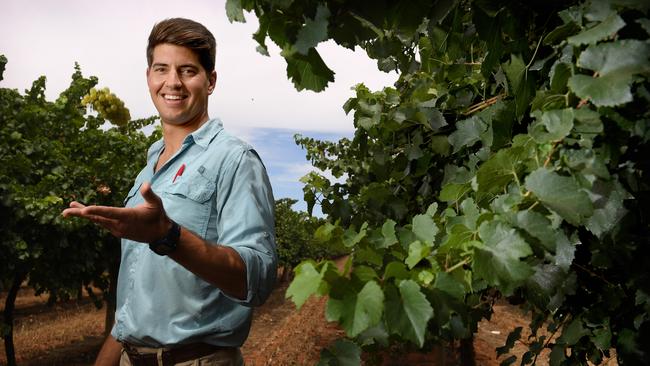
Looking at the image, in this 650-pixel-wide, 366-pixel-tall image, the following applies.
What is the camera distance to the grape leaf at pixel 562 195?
38.1 inches

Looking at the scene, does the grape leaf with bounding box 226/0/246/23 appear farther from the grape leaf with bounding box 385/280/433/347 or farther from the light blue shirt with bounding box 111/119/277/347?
the light blue shirt with bounding box 111/119/277/347

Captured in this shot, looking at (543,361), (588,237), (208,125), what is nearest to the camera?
(588,237)

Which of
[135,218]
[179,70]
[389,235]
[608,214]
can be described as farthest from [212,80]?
[608,214]

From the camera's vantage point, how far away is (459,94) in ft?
9.29

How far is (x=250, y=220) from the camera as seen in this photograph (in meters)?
1.97

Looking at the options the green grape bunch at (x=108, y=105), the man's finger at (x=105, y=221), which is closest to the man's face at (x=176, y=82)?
the man's finger at (x=105, y=221)

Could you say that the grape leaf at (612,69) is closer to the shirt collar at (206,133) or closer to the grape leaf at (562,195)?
the grape leaf at (562,195)

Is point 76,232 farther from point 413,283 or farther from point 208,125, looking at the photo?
point 413,283

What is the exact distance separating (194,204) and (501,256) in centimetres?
147

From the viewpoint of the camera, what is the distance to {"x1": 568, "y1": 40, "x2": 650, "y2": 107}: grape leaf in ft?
3.30

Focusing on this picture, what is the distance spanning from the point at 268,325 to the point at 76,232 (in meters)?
8.10

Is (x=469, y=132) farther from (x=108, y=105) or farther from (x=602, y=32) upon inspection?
(x=108, y=105)

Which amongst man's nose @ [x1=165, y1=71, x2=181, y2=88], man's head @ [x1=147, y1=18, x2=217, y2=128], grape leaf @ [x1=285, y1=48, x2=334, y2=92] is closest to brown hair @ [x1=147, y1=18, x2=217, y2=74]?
man's head @ [x1=147, y1=18, x2=217, y2=128]

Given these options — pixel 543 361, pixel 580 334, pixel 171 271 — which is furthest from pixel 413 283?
pixel 543 361
